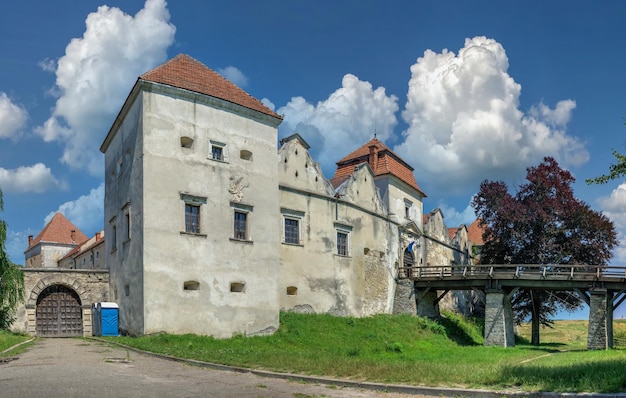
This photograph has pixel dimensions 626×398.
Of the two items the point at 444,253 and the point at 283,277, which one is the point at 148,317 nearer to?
the point at 283,277

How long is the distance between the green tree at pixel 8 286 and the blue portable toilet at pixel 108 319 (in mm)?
3204

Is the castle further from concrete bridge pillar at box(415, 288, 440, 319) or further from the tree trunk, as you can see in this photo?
the tree trunk

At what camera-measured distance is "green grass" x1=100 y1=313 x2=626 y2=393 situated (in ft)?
43.8

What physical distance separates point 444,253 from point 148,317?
2722cm

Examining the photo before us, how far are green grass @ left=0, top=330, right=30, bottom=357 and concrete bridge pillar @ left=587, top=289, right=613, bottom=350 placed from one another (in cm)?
2538

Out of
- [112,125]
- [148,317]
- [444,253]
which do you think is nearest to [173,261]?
[148,317]

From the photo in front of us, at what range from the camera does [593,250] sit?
39.1 meters

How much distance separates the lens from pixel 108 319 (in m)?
25.5

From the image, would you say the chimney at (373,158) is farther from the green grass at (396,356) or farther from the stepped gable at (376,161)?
the green grass at (396,356)

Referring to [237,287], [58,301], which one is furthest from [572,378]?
[58,301]

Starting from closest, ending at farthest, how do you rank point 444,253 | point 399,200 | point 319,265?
point 319,265 → point 399,200 → point 444,253

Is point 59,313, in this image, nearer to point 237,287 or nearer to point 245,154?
point 237,287

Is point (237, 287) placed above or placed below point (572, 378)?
above

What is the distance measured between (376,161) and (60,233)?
38276 millimetres
